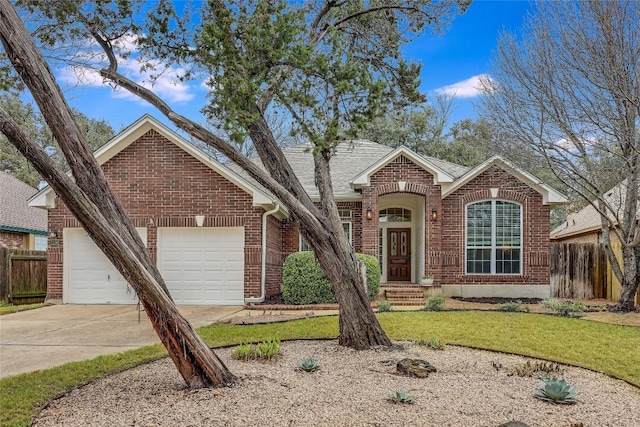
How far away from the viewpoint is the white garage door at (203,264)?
13.0 m

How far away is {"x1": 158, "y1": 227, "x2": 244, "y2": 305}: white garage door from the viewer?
42.7 feet

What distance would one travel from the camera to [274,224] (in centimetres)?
1447

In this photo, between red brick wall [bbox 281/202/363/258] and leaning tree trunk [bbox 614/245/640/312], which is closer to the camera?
leaning tree trunk [bbox 614/245/640/312]

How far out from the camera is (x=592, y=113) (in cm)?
1064

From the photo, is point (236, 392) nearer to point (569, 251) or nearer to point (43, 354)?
point (43, 354)

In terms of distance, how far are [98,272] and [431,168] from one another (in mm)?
9395

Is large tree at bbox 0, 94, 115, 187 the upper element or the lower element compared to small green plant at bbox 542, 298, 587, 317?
upper

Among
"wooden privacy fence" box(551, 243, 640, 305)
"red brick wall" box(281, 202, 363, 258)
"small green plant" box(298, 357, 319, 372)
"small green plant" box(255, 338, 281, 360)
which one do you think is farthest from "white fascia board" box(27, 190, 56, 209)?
"wooden privacy fence" box(551, 243, 640, 305)

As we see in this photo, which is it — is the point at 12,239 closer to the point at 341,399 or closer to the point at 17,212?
the point at 17,212

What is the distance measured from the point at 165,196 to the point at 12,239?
8591mm

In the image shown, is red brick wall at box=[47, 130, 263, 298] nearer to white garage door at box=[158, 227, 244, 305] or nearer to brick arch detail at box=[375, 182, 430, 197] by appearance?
white garage door at box=[158, 227, 244, 305]

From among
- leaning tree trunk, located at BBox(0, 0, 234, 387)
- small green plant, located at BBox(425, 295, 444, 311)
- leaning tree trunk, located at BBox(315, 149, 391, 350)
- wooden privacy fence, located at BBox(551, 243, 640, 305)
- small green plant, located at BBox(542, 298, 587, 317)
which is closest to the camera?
leaning tree trunk, located at BBox(0, 0, 234, 387)

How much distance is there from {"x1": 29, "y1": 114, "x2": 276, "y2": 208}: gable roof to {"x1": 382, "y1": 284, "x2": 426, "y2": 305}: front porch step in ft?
13.5

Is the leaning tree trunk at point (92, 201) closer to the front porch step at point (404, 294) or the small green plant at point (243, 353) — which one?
the small green plant at point (243, 353)
